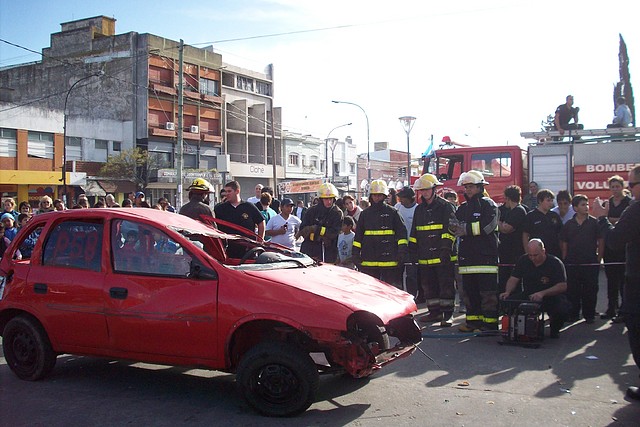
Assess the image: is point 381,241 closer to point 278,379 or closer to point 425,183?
point 425,183

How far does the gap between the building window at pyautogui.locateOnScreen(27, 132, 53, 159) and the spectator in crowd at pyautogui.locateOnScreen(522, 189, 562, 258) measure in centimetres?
3613

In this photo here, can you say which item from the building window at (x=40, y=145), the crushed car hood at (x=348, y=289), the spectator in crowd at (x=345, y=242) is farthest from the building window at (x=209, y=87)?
the crushed car hood at (x=348, y=289)

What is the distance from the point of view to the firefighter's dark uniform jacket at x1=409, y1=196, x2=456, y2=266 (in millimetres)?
7824

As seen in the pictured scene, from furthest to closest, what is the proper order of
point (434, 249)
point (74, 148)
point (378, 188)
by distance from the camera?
1. point (74, 148)
2. point (378, 188)
3. point (434, 249)

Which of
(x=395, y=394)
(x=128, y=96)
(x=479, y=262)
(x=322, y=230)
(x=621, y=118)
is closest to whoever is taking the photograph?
(x=395, y=394)

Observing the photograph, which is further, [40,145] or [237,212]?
[40,145]

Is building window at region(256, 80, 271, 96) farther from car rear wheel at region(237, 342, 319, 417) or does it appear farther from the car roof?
car rear wheel at region(237, 342, 319, 417)

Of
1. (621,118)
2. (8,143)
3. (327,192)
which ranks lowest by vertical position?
(327,192)

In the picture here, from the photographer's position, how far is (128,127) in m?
44.9

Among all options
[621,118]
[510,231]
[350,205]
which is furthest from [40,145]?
[510,231]

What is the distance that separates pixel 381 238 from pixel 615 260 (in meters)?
3.42

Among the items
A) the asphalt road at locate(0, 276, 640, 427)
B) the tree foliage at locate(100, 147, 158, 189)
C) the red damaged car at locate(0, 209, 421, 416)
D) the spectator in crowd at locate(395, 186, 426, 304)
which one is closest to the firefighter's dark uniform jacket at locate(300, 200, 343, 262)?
the spectator in crowd at locate(395, 186, 426, 304)

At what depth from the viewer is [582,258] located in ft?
26.6

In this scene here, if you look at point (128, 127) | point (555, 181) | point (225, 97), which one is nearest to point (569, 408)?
point (555, 181)
